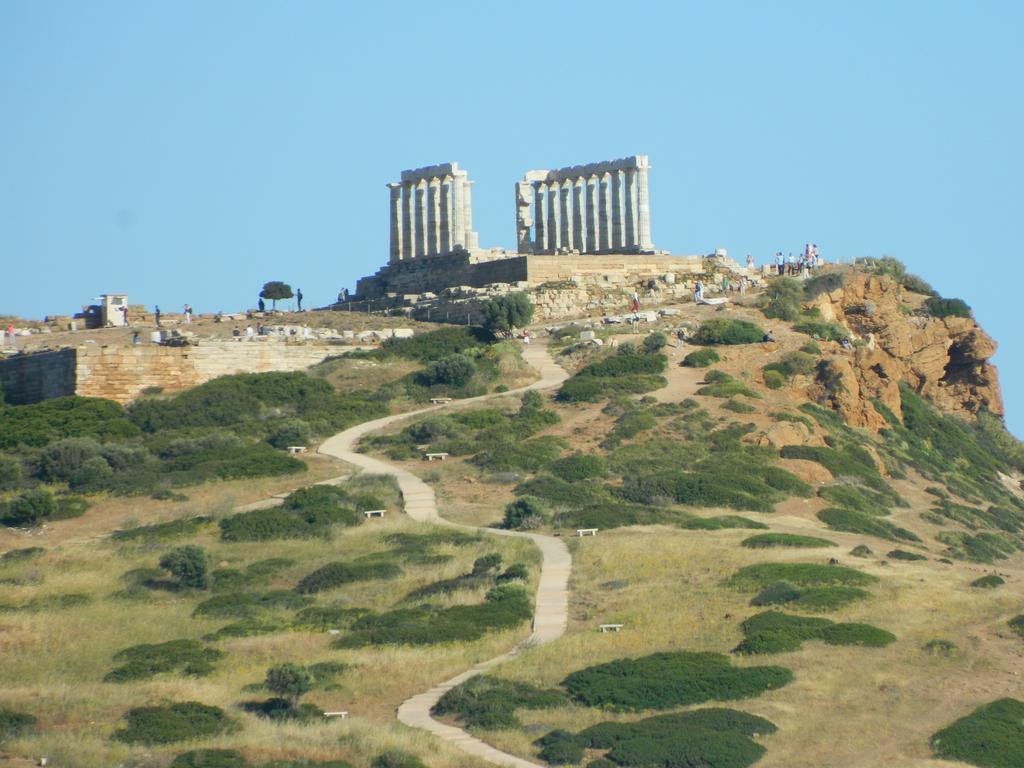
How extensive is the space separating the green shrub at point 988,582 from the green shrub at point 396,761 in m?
15.7

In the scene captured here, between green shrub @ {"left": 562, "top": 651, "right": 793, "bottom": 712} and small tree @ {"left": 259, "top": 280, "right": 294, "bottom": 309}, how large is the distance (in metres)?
50.8

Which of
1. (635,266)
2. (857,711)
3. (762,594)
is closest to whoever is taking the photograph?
(857,711)

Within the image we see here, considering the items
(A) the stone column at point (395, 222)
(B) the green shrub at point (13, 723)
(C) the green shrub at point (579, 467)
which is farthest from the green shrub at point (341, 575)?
(A) the stone column at point (395, 222)

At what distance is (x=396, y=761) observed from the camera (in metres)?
31.5

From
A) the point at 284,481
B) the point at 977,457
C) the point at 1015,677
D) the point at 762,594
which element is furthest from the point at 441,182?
the point at 1015,677

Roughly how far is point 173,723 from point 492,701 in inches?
222

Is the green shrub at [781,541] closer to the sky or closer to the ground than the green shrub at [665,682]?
closer to the sky

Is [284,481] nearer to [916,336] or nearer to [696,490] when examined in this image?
[696,490]

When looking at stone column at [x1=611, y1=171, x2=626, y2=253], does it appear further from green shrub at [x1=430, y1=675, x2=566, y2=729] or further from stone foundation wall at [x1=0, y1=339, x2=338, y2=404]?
green shrub at [x1=430, y1=675, x2=566, y2=729]

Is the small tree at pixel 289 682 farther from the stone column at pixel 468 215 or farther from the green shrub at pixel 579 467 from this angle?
the stone column at pixel 468 215

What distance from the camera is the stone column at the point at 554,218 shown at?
86750 mm

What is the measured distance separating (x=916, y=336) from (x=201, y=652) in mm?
43979

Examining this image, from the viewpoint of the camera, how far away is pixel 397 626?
40406mm

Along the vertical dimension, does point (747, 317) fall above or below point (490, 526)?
above
